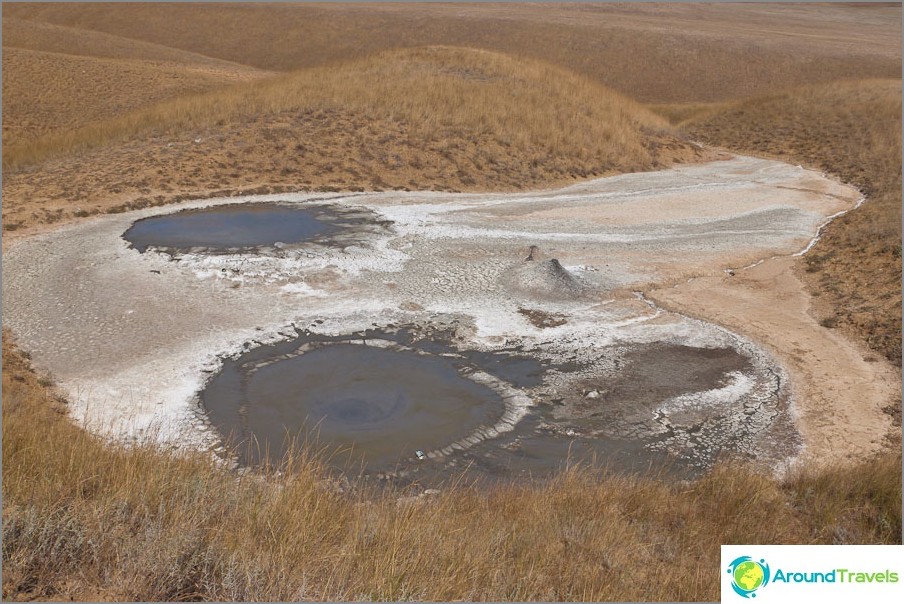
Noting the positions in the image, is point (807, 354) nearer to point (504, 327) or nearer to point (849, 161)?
point (504, 327)

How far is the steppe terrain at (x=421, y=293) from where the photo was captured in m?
4.23

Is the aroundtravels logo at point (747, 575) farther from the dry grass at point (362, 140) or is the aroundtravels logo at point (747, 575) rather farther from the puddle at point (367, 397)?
the dry grass at point (362, 140)

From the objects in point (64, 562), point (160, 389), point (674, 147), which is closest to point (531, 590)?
point (64, 562)

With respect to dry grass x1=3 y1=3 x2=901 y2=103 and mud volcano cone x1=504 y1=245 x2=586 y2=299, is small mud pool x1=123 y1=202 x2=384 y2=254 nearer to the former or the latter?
mud volcano cone x1=504 y1=245 x2=586 y2=299

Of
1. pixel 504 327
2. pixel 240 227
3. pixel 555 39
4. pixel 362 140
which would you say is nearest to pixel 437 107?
pixel 362 140

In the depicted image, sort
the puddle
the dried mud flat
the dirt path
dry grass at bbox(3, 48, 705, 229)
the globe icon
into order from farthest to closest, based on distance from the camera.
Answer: dry grass at bbox(3, 48, 705, 229) < the dirt path < the dried mud flat < the puddle < the globe icon

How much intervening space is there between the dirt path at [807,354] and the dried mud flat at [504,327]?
4 centimetres

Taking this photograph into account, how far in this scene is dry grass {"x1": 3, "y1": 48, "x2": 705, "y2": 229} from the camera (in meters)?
17.7

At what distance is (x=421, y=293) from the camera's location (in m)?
11.8

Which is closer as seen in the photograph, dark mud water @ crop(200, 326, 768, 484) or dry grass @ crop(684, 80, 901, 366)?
dark mud water @ crop(200, 326, 768, 484)

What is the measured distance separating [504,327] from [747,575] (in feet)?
22.3

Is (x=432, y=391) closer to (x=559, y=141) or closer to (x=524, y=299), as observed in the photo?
(x=524, y=299)

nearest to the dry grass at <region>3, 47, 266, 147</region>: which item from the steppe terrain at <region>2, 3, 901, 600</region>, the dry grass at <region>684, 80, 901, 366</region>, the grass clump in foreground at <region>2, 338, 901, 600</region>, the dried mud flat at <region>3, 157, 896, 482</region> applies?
the steppe terrain at <region>2, 3, 901, 600</region>

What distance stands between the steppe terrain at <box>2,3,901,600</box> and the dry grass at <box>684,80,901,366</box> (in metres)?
0.09
